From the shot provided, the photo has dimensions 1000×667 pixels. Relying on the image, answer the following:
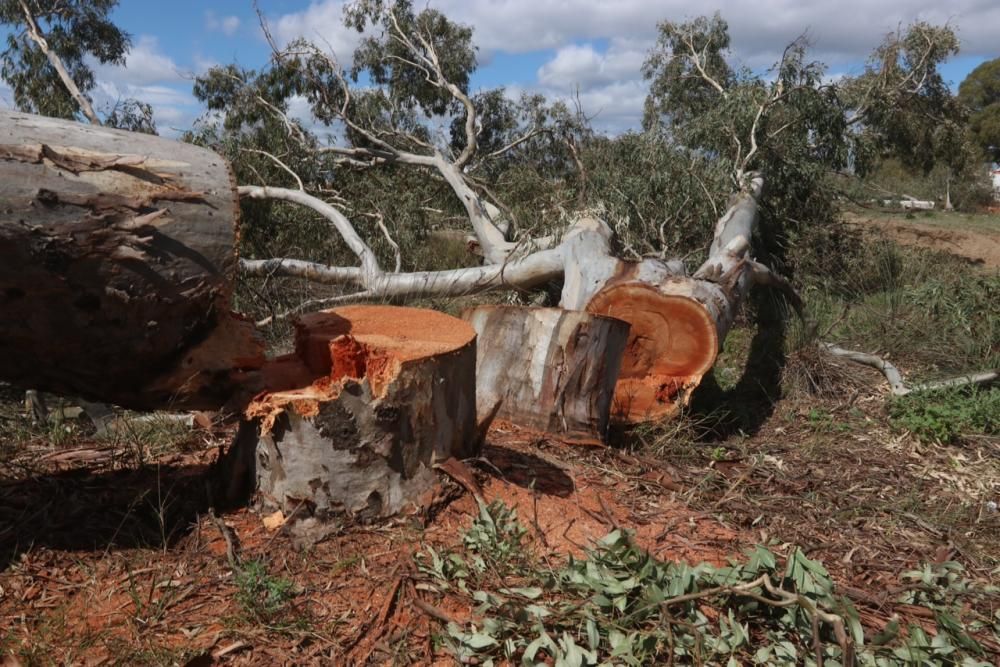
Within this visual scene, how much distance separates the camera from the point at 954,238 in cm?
1154

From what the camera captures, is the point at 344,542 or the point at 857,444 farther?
the point at 857,444

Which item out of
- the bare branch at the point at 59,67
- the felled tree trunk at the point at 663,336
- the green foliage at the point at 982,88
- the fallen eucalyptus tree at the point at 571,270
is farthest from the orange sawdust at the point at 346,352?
the green foliage at the point at 982,88

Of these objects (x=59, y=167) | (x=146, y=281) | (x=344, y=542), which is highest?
(x=59, y=167)

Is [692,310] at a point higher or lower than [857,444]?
higher

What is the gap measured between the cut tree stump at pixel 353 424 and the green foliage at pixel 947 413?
10.9 ft

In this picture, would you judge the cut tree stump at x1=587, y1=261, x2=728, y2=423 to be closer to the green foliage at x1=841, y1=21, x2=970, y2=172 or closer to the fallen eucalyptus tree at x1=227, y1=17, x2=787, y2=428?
the fallen eucalyptus tree at x1=227, y1=17, x2=787, y2=428

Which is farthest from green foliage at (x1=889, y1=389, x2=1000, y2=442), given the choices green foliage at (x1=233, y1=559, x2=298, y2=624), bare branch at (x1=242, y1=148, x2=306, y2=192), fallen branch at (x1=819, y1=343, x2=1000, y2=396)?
bare branch at (x1=242, y1=148, x2=306, y2=192)

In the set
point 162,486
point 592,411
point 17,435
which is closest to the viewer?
point 162,486

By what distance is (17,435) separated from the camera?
12.0 ft

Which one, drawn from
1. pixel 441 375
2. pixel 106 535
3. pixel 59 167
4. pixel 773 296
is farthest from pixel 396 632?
pixel 773 296

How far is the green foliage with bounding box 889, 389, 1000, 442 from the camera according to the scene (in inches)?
194

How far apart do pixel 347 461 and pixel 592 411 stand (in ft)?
5.77

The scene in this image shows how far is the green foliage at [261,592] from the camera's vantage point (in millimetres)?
2303

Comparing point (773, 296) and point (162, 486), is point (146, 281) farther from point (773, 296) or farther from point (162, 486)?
point (773, 296)
